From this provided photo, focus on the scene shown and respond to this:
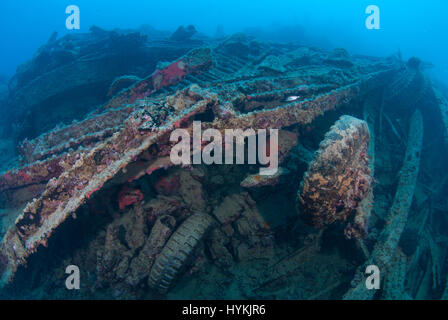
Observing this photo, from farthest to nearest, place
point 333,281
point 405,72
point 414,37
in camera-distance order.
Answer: point 414,37 < point 405,72 < point 333,281

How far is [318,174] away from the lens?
2361mm

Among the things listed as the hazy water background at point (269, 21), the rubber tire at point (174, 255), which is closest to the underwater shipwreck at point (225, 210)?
the rubber tire at point (174, 255)

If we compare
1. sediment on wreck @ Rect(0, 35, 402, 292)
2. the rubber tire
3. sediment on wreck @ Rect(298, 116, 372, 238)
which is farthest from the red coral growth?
sediment on wreck @ Rect(298, 116, 372, 238)

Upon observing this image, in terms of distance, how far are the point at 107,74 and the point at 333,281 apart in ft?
30.7

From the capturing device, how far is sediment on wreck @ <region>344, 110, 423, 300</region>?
2560mm

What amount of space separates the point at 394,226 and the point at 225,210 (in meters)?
2.60

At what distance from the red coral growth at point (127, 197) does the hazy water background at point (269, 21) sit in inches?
899

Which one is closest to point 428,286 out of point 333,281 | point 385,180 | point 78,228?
point 333,281

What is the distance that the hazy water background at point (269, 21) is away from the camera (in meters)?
29.0

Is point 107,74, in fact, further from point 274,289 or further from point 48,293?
point 274,289

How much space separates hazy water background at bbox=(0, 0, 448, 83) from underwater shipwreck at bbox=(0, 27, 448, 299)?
21.1 metres

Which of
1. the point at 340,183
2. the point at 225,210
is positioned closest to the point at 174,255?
the point at 225,210

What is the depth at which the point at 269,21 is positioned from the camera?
44.4 metres

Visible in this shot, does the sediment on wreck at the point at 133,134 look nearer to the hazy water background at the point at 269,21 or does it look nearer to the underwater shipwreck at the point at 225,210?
the underwater shipwreck at the point at 225,210
